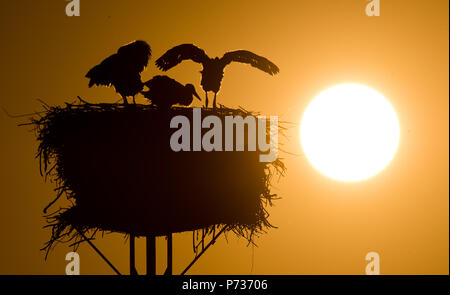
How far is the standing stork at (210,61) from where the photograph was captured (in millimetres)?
6723

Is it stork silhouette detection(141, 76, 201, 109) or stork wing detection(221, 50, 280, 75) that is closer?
stork silhouette detection(141, 76, 201, 109)

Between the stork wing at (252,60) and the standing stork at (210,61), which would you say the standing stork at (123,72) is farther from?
the stork wing at (252,60)

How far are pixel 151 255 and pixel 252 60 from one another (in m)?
2.56

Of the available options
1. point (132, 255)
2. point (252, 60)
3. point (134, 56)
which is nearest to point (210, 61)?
point (252, 60)

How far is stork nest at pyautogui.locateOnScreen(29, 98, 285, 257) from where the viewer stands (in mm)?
5344

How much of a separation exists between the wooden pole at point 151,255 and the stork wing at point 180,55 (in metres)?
2.16

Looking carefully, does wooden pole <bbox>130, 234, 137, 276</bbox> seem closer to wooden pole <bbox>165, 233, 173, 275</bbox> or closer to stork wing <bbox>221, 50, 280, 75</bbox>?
wooden pole <bbox>165, 233, 173, 275</bbox>

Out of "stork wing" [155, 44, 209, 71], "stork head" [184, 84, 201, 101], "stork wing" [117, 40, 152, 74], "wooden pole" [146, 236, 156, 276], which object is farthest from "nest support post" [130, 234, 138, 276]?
"stork wing" [155, 44, 209, 71]

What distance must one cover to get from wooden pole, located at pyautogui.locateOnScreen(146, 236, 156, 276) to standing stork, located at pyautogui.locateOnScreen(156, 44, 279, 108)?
6.37 ft

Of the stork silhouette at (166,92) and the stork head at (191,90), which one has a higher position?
the stork head at (191,90)

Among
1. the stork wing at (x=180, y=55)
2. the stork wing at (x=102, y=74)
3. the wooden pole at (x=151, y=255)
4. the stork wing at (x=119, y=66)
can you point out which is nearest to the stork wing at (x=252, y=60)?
the stork wing at (x=180, y=55)

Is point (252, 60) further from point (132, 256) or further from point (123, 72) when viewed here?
point (132, 256)

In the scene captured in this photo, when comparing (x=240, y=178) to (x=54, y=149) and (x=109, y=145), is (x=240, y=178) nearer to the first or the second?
(x=109, y=145)
